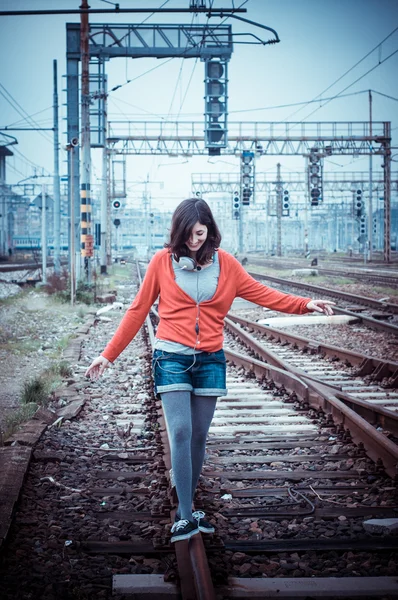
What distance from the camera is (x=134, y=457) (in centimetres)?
544

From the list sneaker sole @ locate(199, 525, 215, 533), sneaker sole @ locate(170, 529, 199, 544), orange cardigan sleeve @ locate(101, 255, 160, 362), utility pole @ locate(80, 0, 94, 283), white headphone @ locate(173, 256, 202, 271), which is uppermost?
utility pole @ locate(80, 0, 94, 283)

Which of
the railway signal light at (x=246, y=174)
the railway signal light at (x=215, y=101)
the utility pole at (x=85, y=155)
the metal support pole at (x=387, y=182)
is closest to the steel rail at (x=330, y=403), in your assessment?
the utility pole at (x=85, y=155)

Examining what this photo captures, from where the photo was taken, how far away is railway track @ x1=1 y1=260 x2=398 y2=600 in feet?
10.9

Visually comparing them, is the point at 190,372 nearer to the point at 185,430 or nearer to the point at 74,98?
the point at 185,430

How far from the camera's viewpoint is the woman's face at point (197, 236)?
3.63 meters

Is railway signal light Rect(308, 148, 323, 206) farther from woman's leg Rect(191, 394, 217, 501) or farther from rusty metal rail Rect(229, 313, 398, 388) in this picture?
woman's leg Rect(191, 394, 217, 501)

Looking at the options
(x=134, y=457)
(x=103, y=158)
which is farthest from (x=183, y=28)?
(x=134, y=457)

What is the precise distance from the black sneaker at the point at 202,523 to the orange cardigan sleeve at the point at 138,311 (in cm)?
101

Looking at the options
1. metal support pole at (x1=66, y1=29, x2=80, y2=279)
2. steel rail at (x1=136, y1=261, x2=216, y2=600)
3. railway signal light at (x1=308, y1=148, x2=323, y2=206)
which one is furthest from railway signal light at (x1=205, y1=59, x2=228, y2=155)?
steel rail at (x1=136, y1=261, x2=216, y2=600)

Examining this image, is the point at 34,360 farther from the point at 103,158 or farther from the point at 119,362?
the point at 103,158

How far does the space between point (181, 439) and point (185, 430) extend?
0.05 meters

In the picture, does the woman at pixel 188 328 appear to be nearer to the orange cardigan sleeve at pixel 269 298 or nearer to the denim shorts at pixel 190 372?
the denim shorts at pixel 190 372

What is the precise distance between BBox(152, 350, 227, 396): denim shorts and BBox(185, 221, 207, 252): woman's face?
22.8 inches

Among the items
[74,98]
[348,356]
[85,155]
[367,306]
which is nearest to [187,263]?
[348,356]
